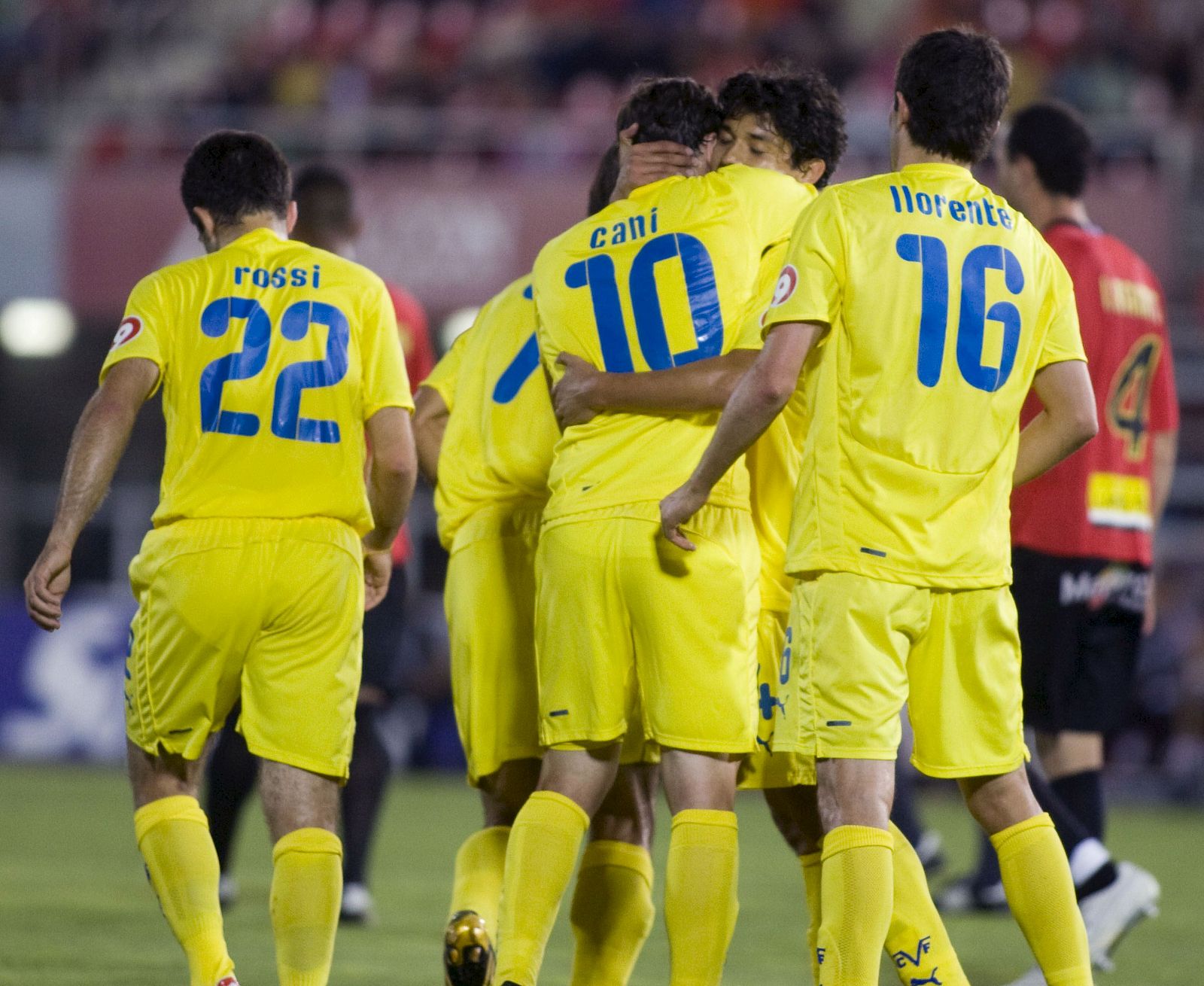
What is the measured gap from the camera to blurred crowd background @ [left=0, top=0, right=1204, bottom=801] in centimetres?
1320

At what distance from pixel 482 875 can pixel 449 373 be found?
4.28 ft

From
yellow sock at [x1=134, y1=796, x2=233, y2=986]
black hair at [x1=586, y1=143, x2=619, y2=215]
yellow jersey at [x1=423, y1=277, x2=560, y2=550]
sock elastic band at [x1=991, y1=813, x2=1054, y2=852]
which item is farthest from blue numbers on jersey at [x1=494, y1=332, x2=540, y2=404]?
sock elastic band at [x1=991, y1=813, x2=1054, y2=852]

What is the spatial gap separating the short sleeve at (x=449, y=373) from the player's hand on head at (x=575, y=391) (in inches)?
31.8

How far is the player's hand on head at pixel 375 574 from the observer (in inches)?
178

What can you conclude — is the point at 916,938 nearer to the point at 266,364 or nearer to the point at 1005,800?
the point at 1005,800

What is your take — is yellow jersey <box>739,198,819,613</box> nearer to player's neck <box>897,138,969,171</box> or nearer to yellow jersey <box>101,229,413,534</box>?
player's neck <box>897,138,969,171</box>

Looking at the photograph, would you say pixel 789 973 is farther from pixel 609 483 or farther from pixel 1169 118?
pixel 1169 118

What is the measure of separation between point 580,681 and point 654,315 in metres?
0.80

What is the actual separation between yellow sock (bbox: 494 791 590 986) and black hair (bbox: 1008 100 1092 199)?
2559mm

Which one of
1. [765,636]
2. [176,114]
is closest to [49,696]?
[176,114]

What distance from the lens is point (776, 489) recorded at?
169 inches

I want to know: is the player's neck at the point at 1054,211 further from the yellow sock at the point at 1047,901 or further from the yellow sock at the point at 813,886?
the yellow sock at the point at 1047,901

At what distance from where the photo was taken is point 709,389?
391 centimetres

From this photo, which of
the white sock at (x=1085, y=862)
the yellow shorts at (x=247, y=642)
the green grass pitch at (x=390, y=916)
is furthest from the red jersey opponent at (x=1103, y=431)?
the yellow shorts at (x=247, y=642)
